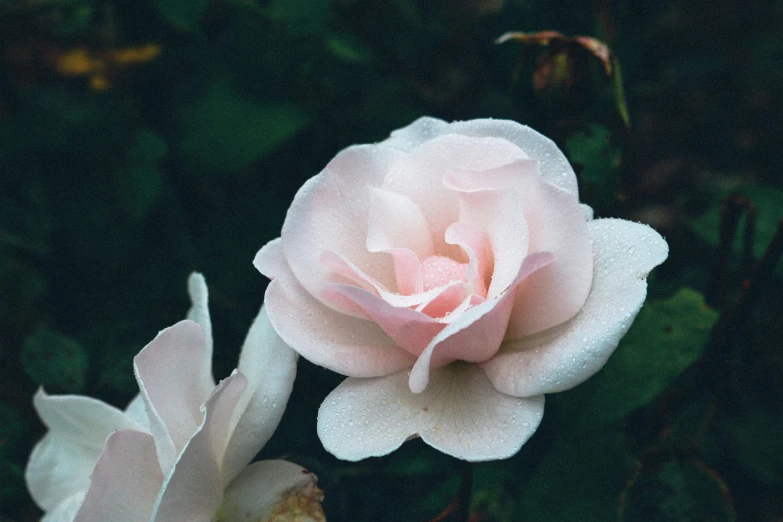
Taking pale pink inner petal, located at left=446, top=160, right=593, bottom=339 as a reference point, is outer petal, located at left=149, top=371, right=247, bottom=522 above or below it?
below

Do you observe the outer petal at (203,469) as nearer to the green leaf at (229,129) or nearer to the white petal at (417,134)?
the white petal at (417,134)

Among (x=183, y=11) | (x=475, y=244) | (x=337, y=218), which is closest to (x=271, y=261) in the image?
(x=337, y=218)

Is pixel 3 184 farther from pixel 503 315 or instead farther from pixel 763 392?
pixel 763 392

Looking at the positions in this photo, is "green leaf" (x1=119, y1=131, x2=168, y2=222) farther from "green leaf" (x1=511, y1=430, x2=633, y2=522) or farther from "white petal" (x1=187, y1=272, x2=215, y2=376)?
"green leaf" (x1=511, y1=430, x2=633, y2=522)

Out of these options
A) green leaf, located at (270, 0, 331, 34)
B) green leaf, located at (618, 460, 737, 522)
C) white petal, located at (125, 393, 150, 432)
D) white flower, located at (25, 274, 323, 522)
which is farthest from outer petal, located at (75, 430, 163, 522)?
green leaf, located at (270, 0, 331, 34)

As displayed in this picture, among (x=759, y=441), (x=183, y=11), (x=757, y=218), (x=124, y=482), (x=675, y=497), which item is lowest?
(x=759, y=441)

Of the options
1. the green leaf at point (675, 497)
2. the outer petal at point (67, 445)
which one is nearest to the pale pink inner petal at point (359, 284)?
the outer petal at point (67, 445)

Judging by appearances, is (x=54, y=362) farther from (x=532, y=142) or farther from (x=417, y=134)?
(x=532, y=142)
